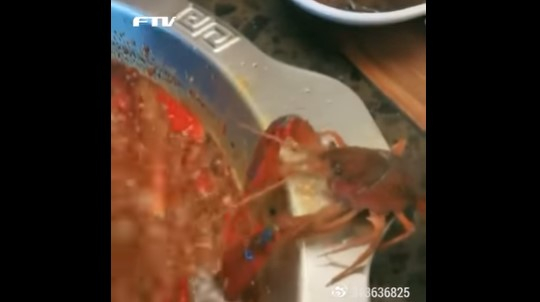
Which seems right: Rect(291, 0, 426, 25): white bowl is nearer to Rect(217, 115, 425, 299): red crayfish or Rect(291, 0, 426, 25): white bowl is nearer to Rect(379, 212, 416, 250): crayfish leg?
Rect(217, 115, 425, 299): red crayfish

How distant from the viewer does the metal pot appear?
1143mm

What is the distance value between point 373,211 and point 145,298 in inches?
14.0

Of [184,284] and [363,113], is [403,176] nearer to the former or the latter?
[363,113]

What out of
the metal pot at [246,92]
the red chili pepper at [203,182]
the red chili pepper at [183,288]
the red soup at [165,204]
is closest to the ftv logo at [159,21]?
the metal pot at [246,92]

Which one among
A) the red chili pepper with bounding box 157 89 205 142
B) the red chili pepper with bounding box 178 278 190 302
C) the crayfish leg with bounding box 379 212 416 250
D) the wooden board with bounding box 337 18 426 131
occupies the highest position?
the wooden board with bounding box 337 18 426 131

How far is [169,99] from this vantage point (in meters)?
1.17

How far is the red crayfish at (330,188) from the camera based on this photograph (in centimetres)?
114

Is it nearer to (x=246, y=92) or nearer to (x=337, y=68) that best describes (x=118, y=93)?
(x=246, y=92)

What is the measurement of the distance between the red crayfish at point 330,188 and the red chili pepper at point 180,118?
96 millimetres


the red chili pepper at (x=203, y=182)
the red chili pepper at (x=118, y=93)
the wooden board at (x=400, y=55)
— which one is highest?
the wooden board at (x=400, y=55)

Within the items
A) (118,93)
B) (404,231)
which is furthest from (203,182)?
(404,231)

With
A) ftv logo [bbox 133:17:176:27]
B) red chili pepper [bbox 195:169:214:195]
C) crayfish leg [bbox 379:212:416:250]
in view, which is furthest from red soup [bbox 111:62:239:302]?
crayfish leg [bbox 379:212:416:250]

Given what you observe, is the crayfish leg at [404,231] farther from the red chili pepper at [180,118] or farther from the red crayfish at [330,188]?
the red chili pepper at [180,118]

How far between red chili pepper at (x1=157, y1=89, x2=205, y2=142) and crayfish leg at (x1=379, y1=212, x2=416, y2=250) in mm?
305
